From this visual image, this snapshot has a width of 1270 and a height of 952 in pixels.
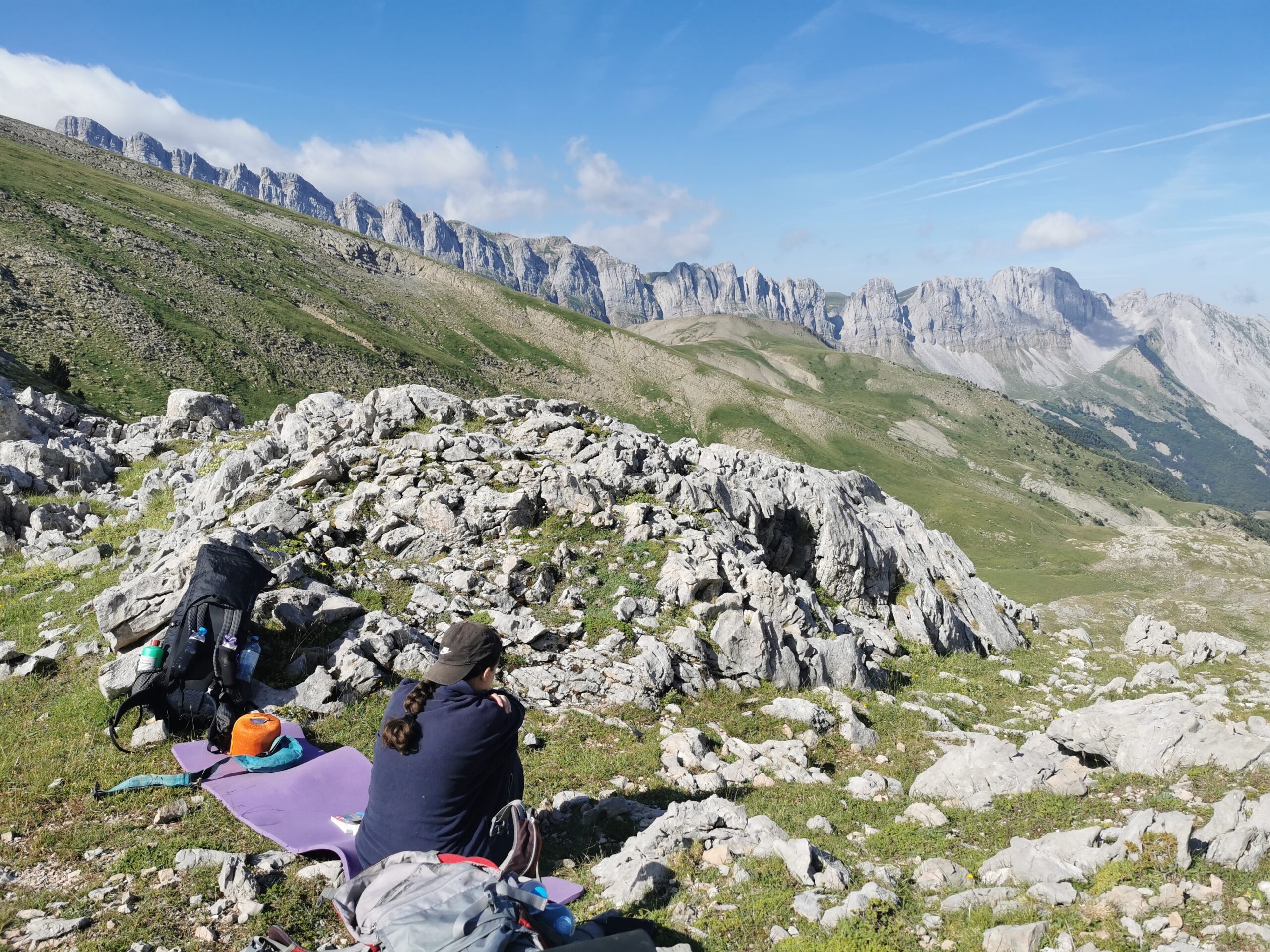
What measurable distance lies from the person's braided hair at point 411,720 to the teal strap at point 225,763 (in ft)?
17.6

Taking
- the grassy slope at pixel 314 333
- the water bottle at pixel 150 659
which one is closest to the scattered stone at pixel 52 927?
the water bottle at pixel 150 659

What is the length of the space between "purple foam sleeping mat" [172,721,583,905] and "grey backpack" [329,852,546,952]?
194 centimetres

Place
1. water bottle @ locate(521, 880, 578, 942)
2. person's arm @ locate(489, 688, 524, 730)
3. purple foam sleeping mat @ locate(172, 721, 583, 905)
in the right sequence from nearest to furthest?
water bottle @ locate(521, 880, 578, 942)
person's arm @ locate(489, 688, 524, 730)
purple foam sleeping mat @ locate(172, 721, 583, 905)

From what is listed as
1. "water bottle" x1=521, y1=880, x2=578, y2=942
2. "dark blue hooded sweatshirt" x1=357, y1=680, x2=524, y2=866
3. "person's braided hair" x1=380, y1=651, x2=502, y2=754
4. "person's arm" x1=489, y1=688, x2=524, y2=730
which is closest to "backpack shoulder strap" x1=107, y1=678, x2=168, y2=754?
"dark blue hooded sweatshirt" x1=357, y1=680, x2=524, y2=866

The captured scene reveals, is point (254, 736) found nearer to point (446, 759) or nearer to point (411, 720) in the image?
point (411, 720)

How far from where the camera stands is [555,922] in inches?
232

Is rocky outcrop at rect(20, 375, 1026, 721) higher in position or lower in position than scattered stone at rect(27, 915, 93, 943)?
higher

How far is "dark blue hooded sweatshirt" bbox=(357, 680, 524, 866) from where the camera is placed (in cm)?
675

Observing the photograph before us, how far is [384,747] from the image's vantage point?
6945 millimetres

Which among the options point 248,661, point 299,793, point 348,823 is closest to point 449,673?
point 348,823

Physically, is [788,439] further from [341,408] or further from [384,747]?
[384,747]

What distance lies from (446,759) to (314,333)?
371 ft

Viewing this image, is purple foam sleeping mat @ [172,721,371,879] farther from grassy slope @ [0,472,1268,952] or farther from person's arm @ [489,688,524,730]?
person's arm @ [489,688,524,730]

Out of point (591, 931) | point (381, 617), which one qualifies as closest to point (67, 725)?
point (381, 617)
